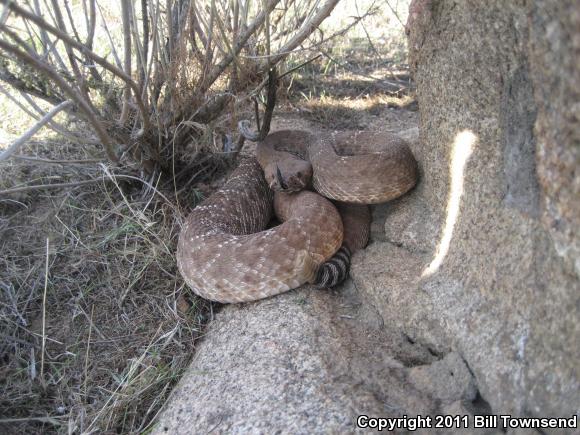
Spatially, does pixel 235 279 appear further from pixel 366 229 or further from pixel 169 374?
pixel 366 229

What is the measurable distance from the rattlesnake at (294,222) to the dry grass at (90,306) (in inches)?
10.5

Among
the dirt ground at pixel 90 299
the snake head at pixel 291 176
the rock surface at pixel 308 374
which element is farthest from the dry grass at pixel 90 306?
the snake head at pixel 291 176

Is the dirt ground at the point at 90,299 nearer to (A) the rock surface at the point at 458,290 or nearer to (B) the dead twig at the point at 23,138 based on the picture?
(A) the rock surface at the point at 458,290

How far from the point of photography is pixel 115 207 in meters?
3.53

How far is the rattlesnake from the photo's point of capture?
9.55 ft

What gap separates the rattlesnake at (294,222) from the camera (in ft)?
9.55

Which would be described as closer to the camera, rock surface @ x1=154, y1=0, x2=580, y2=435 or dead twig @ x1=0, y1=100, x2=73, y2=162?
rock surface @ x1=154, y1=0, x2=580, y2=435

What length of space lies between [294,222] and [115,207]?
1.27m

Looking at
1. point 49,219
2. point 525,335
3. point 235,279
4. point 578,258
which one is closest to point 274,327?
point 235,279

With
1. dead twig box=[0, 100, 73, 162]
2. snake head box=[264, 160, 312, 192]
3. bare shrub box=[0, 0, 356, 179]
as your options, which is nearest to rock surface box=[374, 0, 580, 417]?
snake head box=[264, 160, 312, 192]

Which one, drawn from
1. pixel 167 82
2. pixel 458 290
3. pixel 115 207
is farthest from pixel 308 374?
pixel 167 82

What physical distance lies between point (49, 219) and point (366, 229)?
2.10m

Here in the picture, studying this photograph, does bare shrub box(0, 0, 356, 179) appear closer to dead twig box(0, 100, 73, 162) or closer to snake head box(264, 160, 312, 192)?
snake head box(264, 160, 312, 192)

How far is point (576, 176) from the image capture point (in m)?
1.51
